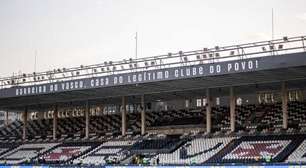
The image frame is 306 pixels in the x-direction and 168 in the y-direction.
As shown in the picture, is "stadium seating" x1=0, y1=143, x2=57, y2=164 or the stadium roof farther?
"stadium seating" x1=0, y1=143, x2=57, y2=164

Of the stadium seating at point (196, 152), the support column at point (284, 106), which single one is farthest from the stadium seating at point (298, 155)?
the stadium seating at point (196, 152)

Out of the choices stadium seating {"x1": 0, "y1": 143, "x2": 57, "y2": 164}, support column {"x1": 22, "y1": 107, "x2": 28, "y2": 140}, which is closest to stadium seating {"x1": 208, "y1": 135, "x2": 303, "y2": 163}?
stadium seating {"x1": 0, "y1": 143, "x2": 57, "y2": 164}

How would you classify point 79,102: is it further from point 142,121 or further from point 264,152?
point 264,152

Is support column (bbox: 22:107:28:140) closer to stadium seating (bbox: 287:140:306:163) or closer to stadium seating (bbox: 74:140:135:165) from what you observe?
stadium seating (bbox: 74:140:135:165)

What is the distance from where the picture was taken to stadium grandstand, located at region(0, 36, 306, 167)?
41.7 m

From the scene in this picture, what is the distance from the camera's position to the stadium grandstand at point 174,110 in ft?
137

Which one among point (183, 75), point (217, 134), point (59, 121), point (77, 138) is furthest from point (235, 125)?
point (59, 121)

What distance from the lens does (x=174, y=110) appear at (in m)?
58.0

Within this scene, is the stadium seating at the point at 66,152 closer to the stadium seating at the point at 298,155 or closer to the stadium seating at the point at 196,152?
the stadium seating at the point at 196,152

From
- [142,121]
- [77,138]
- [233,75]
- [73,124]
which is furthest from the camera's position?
[73,124]

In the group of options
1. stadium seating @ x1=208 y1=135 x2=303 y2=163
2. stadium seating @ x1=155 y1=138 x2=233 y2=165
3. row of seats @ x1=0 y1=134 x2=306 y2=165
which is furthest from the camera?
stadium seating @ x1=155 y1=138 x2=233 y2=165

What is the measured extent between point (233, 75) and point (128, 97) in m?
17.4

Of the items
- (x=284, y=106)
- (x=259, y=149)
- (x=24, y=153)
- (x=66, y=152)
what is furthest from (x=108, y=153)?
(x=284, y=106)

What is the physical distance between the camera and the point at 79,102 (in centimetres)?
6166
